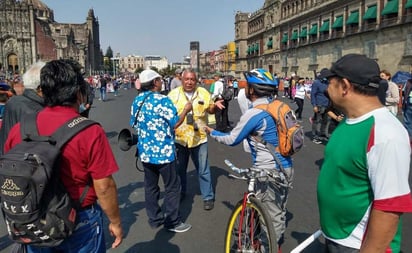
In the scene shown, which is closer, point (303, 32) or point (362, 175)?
point (362, 175)

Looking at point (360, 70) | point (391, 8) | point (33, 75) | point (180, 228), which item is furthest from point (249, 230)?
point (391, 8)

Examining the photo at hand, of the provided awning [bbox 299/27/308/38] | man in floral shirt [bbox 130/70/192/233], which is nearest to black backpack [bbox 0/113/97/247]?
man in floral shirt [bbox 130/70/192/233]

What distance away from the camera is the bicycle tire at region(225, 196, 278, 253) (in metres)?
2.80

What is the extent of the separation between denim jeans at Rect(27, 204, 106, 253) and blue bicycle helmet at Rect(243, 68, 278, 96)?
5.49ft

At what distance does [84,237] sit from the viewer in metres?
2.08

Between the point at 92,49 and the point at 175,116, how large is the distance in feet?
378

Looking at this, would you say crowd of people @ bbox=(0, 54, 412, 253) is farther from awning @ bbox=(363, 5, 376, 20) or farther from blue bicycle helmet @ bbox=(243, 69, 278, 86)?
awning @ bbox=(363, 5, 376, 20)

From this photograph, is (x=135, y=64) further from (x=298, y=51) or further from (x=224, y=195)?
(x=224, y=195)

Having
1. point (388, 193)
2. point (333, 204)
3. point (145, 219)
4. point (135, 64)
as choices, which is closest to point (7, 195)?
point (333, 204)

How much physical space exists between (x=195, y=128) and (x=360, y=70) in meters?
3.20

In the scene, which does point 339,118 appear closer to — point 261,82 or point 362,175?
point 261,82

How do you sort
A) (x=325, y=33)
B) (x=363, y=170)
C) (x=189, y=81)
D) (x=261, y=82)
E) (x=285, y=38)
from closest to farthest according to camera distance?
(x=363, y=170)
(x=261, y=82)
(x=189, y=81)
(x=325, y=33)
(x=285, y=38)

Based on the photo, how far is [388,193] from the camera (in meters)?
1.58

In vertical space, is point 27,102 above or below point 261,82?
below
